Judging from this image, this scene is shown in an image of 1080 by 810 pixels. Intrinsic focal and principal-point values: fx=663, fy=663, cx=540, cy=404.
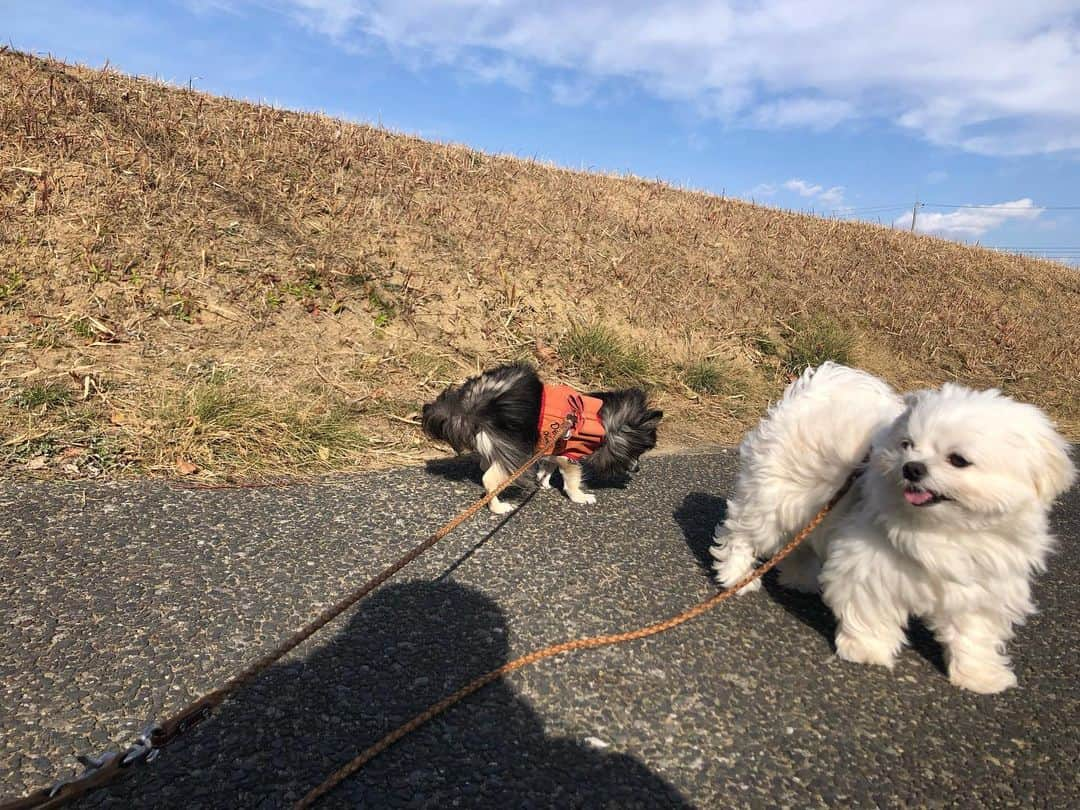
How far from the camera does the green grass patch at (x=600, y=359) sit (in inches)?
334

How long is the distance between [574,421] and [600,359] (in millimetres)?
3715

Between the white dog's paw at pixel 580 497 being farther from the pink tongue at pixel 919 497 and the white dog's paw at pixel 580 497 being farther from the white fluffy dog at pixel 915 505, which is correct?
the pink tongue at pixel 919 497

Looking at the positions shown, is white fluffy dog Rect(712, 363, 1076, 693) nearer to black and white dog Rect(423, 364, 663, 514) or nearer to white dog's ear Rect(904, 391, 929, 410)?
white dog's ear Rect(904, 391, 929, 410)

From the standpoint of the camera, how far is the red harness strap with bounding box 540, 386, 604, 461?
4.87 m

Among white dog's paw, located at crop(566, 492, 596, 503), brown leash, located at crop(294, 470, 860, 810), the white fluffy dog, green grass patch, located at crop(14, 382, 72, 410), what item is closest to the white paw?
brown leash, located at crop(294, 470, 860, 810)

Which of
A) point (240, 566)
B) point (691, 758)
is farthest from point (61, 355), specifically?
point (691, 758)

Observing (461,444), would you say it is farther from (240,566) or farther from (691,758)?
(691,758)

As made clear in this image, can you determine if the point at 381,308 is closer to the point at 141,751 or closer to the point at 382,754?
the point at 382,754

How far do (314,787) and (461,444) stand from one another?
293 centimetres

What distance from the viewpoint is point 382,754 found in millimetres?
2375

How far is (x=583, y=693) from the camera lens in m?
2.82

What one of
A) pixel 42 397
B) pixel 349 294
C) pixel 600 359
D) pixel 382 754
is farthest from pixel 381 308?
pixel 382 754

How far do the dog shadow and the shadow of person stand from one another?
163cm

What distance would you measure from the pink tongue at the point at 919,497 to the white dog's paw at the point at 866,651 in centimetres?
88
